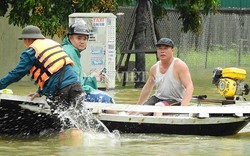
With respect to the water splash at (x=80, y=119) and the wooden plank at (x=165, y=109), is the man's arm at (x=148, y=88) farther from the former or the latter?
the water splash at (x=80, y=119)

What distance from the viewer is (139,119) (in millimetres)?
13664

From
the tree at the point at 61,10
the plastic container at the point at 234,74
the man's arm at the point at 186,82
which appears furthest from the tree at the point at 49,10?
the man's arm at the point at 186,82

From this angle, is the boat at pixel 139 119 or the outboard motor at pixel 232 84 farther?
the outboard motor at pixel 232 84

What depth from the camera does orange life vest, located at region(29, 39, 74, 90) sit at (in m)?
13.0

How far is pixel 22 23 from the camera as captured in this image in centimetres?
2355

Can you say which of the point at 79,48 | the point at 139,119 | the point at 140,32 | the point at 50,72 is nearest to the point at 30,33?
the point at 50,72

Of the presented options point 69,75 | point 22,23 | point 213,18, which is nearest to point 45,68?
point 69,75

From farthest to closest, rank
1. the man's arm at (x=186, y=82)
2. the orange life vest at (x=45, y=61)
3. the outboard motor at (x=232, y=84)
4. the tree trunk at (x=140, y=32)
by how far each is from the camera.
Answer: the tree trunk at (x=140, y=32)
the outboard motor at (x=232, y=84)
the man's arm at (x=186, y=82)
the orange life vest at (x=45, y=61)

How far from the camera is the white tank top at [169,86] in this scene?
14484 millimetres

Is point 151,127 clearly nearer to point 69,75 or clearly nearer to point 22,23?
point 69,75

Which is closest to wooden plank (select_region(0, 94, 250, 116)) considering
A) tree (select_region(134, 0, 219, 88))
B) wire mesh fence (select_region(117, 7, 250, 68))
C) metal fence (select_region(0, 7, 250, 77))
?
tree (select_region(134, 0, 219, 88))

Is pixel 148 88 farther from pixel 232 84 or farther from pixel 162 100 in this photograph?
pixel 232 84

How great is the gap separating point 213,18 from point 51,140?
2023 cm

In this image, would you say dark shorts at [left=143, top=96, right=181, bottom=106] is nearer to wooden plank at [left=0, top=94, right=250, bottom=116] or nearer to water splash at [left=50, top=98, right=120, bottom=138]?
wooden plank at [left=0, top=94, right=250, bottom=116]
